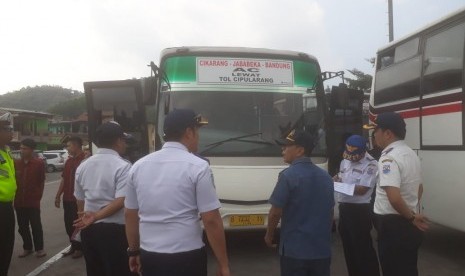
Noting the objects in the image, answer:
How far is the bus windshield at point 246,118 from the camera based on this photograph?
6750 mm

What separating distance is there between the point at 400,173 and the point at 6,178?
4324 millimetres

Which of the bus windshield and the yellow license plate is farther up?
the bus windshield

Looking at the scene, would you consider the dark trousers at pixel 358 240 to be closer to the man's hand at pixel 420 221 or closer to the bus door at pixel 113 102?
the man's hand at pixel 420 221

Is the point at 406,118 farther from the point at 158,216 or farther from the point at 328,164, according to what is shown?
the point at 158,216

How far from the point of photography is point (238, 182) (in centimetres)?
645

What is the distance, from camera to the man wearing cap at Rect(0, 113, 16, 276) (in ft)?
17.9

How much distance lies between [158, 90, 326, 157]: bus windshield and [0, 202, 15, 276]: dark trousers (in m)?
2.41

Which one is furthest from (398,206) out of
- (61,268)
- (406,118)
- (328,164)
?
(61,268)

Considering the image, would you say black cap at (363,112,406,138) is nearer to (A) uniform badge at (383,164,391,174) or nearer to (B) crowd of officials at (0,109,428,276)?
(B) crowd of officials at (0,109,428,276)

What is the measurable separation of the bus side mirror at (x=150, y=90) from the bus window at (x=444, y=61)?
157 inches

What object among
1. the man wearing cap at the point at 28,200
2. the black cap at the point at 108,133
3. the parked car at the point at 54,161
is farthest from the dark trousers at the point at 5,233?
the parked car at the point at 54,161

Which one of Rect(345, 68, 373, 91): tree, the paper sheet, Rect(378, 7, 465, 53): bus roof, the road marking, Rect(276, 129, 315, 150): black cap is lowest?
the road marking

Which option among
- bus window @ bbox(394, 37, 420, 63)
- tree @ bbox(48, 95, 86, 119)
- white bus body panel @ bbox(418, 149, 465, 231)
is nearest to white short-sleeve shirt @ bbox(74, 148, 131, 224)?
white bus body panel @ bbox(418, 149, 465, 231)

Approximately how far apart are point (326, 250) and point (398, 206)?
0.73 m
